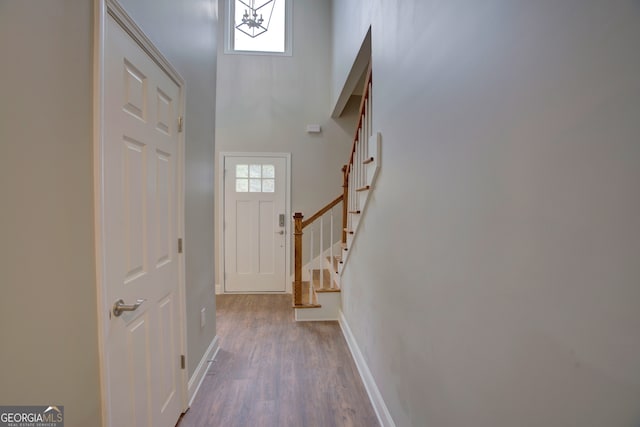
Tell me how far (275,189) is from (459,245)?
355 centimetres

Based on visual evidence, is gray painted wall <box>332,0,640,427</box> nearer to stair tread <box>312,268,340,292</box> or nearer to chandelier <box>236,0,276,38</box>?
stair tread <box>312,268,340,292</box>

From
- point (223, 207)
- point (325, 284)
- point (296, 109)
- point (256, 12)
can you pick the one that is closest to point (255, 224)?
point (223, 207)

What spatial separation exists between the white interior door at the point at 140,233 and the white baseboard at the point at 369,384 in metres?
1.19

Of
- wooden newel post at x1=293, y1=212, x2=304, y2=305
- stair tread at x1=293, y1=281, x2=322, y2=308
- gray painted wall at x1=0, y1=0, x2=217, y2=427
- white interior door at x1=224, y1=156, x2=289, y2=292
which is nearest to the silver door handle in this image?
gray painted wall at x1=0, y1=0, x2=217, y2=427

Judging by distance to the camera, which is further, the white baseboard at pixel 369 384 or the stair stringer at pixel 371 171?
the stair stringer at pixel 371 171

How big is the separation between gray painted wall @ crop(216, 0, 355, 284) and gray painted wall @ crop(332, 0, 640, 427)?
2.91 m

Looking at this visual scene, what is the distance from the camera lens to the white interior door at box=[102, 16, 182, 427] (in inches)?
44.2

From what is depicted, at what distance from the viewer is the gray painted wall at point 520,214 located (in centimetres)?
54

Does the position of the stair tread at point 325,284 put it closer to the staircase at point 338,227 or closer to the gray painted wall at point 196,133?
the staircase at point 338,227

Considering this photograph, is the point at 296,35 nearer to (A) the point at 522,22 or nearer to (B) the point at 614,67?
(A) the point at 522,22

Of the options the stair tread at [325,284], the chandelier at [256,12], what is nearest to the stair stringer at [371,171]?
the stair tread at [325,284]

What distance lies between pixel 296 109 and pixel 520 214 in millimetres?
4027

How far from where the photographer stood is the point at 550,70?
0.67 m

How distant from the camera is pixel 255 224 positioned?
437 centimetres
